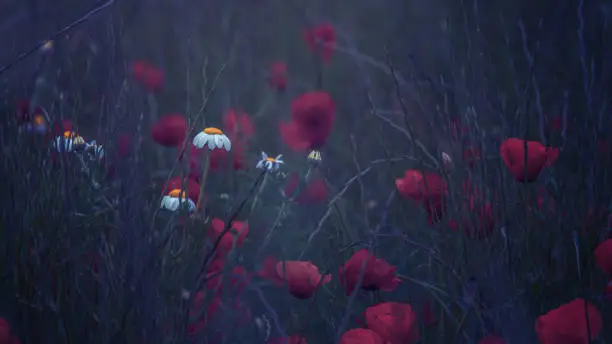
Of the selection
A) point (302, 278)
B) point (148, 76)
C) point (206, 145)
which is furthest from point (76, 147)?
point (148, 76)

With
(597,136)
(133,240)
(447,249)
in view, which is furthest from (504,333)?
(133,240)

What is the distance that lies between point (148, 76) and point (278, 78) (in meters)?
0.40

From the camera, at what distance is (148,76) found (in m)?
1.57

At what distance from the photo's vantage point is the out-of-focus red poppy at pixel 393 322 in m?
0.62

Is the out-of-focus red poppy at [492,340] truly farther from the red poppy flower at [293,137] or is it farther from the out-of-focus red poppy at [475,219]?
the red poppy flower at [293,137]

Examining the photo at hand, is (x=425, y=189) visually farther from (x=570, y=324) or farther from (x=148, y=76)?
(x=148, y=76)

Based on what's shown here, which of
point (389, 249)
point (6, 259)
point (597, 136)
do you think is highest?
point (597, 136)

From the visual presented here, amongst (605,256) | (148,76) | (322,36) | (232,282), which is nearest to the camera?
(605,256)

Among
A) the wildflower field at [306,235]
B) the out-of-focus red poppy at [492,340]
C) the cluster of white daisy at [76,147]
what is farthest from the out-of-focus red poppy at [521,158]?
the cluster of white daisy at [76,147]

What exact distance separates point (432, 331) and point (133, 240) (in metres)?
0.37

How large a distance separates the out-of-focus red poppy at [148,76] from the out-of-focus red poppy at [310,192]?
0.53m

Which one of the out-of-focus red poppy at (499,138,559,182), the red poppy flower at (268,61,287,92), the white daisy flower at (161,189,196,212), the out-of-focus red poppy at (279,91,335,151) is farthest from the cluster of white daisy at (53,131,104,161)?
the red poppy flower at (268,61,287,92)

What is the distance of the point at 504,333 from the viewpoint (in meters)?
0.59

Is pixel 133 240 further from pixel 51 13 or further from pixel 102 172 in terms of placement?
pixel 51 13
